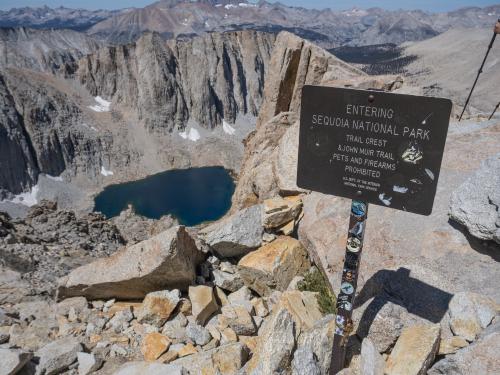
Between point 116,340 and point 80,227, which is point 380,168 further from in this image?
point 80,227

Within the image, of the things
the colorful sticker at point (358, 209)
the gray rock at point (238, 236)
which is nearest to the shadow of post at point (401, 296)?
the colorful sticker at point (358, 209)

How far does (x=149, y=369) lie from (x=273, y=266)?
12.5 feet

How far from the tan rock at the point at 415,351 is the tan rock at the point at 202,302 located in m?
4.42

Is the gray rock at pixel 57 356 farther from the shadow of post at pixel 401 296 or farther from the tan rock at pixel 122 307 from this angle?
the shadow of post at pixel 401 296

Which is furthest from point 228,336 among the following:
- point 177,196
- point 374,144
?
point 177,196

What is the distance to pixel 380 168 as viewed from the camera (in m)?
5.61

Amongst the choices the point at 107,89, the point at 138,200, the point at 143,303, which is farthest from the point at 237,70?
the point at 143,303

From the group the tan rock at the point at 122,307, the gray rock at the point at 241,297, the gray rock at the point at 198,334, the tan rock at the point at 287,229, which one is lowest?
the tan rock at the point at 122,307

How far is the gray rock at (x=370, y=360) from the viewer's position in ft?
20.2

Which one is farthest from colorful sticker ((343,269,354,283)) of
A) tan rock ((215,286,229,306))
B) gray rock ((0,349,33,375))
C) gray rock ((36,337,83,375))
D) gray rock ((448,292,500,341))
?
gray rock ((0,349,33,375))

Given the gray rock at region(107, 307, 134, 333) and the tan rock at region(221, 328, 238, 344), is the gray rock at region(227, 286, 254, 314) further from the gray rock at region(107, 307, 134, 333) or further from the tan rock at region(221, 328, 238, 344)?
the gray rock at region(107, 307, 134, 333)

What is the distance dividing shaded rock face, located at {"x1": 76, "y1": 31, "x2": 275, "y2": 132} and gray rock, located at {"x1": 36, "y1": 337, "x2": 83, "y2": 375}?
13169cm

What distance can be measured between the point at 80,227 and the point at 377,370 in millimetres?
25459

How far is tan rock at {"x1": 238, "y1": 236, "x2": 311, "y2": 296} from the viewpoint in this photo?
984 centimetres
